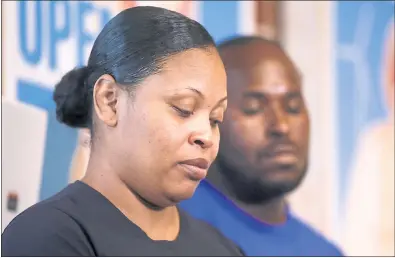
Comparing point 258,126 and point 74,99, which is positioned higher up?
point 74,99

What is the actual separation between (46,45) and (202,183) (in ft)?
1.10

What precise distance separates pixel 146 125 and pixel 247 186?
36 cm

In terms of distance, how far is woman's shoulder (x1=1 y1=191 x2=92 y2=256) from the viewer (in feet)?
2.40

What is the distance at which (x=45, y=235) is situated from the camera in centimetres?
74

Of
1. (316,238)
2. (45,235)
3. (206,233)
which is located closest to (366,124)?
(316,238)

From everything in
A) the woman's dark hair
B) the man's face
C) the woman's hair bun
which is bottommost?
the man's face

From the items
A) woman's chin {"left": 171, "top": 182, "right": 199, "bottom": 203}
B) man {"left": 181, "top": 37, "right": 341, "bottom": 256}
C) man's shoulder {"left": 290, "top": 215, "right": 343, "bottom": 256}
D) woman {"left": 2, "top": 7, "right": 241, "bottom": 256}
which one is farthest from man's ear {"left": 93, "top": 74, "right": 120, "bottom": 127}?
man's shoulder {"left": 290, "top": 215, "right": 343, "bottom": 256}

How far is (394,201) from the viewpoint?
1212mm

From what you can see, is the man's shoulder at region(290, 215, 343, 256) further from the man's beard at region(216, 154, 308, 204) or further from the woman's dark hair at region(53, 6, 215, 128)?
the woman's dark hair at region(53, 6, 215, 128)

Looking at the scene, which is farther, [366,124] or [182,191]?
[366,124]

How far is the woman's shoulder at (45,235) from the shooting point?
0.73 metres

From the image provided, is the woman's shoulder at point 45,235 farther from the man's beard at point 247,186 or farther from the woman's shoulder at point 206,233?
the man's beard at point 247,186

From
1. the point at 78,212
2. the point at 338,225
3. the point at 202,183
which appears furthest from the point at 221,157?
the point at 78,212

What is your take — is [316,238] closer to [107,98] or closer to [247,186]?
[247,186]
